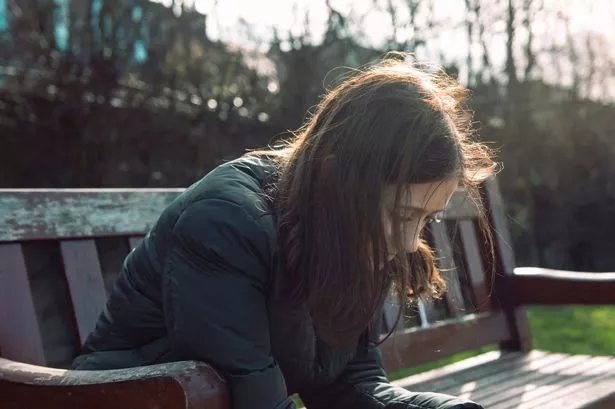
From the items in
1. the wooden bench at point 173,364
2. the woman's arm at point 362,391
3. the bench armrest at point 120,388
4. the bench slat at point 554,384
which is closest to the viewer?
the bench armrest at point 120,388

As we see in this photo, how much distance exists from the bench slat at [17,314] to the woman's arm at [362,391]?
622 millimetres

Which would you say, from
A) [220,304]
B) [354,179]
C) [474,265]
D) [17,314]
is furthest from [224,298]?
[474,265]

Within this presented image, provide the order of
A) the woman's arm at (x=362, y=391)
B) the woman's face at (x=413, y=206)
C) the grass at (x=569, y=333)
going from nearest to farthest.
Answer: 1. the woman's face at (x=413, y=206)
2. the woman's arm at (x=362, y=391)
3. the grass at (x=569, y=333)

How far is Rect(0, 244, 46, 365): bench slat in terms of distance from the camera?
170cm

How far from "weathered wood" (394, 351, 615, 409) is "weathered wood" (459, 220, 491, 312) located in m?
0.21

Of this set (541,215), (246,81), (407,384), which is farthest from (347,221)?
(541,215)

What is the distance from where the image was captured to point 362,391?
184 centimetres

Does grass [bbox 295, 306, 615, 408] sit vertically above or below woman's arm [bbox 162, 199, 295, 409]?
below

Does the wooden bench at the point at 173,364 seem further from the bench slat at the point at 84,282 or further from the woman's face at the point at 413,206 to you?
the woman's face at the point at 413,206

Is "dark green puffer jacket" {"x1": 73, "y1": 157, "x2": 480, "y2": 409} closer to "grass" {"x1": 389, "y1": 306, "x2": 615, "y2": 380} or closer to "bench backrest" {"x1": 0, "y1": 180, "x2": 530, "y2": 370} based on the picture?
"bench backrest" {"x1": 0, "y1": 180, "x2": 530, "y2": 370}

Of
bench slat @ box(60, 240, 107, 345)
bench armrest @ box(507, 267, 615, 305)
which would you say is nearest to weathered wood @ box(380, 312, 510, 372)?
bench armrest @ box(507, 267, 615, 305)

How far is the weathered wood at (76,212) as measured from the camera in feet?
5.79

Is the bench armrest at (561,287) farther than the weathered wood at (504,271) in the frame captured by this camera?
No

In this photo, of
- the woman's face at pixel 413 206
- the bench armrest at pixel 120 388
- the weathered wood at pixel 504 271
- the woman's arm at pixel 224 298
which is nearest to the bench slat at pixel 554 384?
the weathered wood at pixel 504 271
